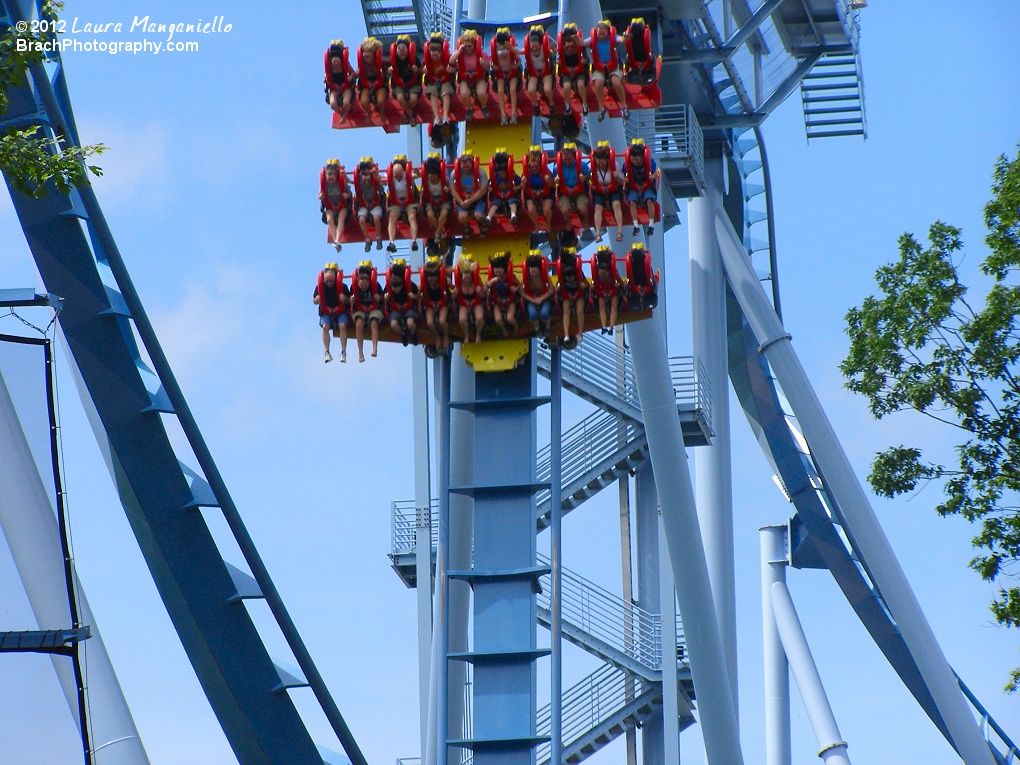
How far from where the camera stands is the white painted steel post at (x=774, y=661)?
78.7ft

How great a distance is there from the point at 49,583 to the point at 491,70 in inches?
309

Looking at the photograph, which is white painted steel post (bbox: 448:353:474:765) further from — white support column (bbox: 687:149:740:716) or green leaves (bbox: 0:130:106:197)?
white support column (bbox: 687:149:740:716)

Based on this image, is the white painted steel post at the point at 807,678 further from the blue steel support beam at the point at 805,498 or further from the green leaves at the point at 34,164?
the green leaves at the point at 34,164

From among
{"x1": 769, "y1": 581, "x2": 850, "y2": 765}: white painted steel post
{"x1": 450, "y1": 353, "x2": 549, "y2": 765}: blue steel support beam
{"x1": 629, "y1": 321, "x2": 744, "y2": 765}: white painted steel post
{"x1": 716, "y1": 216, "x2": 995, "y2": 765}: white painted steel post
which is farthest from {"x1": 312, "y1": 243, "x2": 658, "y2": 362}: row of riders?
{"x1": 769, "y1": 581, "x2": 850, "y2": 765}: white painted steel post

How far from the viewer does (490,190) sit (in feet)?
52.6

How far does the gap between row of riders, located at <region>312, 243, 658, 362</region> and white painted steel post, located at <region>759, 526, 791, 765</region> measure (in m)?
9.97

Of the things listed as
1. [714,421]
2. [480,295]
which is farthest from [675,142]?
[480,295]

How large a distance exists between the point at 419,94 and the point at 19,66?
518 centimetres

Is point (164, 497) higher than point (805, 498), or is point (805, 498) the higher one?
point (805, 498)

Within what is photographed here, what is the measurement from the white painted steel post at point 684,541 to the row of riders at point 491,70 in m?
2.60

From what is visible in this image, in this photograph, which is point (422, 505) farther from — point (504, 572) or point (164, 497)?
point (504, 572)

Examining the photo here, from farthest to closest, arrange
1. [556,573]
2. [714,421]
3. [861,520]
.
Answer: [714,421], [861,520], [556,573]

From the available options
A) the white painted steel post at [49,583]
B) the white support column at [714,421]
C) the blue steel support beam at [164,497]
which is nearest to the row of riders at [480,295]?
the blue steel support beam at [164,497]

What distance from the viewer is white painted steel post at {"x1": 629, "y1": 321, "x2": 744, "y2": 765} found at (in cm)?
1803
